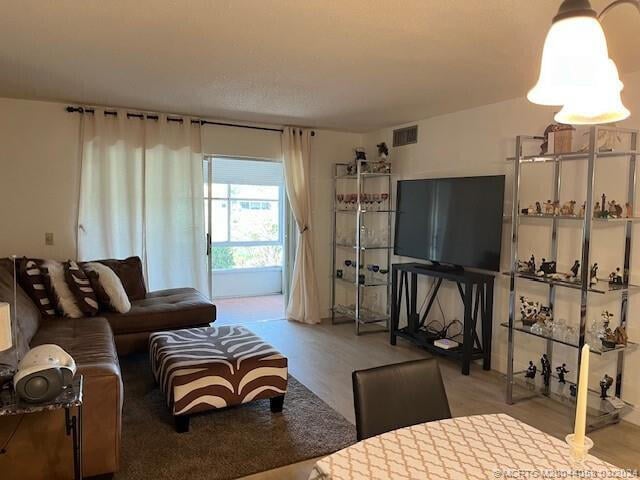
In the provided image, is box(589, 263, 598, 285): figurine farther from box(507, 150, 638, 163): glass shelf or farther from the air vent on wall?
the air vent on wall

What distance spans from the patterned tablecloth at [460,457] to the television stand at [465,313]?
7.99 ft

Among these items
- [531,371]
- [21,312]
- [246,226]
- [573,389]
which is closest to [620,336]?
[573,389]

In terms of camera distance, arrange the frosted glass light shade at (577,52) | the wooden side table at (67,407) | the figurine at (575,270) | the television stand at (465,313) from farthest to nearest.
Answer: the television stand at (465,313), the figurine at (575,270), the wooden side table at (67,407), the frosted glass light shade at (577,52)

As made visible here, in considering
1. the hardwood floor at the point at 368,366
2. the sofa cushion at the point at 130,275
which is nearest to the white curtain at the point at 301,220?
the hardwood floor at the point at 368,366

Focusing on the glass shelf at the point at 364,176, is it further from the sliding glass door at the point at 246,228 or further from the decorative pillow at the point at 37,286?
the decorative pillow at the point at 37,286

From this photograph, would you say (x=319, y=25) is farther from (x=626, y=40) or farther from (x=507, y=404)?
(x=507, y=404)

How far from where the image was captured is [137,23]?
2369mm

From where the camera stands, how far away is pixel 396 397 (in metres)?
1.68

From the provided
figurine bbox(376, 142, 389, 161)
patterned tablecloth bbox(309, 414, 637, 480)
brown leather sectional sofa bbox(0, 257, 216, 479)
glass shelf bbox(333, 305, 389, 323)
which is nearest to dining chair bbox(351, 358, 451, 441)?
patterned tablecloth bbox(309, 414, 637, 480)

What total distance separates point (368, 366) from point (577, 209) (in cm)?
206

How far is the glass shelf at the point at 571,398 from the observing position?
119 inches

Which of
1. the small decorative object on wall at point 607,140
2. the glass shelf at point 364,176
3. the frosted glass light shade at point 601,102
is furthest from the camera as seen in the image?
the glass shelf at point 364,176

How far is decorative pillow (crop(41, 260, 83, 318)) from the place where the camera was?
370 cm

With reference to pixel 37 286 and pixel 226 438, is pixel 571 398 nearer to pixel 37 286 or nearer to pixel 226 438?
pixel 226 438
